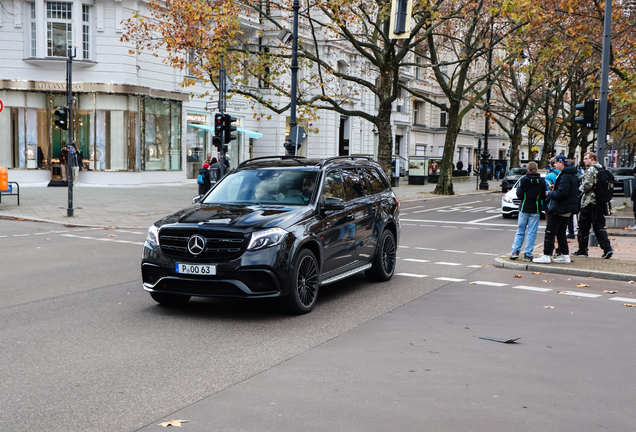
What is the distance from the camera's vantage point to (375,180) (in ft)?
33.7

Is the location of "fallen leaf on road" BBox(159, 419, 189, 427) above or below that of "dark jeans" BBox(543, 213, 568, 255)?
below

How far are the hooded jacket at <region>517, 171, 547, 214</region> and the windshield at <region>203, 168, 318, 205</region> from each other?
4684mm

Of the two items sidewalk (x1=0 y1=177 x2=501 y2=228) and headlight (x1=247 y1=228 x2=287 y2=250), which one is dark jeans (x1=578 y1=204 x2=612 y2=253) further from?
sidewalk (x1=0 y1=177 x2=501 y2=228)

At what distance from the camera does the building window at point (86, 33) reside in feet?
102

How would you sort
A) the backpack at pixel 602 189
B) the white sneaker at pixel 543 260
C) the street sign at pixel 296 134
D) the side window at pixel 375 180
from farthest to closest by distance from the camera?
the street sign at pixel 296 134 < the backpack at pixel 602 189 < the white sneaker at pixel 543 260 < the side window at pixel 375 180

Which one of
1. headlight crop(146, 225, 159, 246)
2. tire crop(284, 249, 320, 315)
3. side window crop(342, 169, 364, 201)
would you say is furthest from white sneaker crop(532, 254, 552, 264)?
headlight crop(146, 225, 159, 246)

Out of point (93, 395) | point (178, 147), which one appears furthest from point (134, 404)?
point (178, 147)

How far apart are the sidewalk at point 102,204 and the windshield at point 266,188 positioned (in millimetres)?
9978

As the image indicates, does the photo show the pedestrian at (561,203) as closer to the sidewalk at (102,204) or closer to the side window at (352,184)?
the side window at (352,184)

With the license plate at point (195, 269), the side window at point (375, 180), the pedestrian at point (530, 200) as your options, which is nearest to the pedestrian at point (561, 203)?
the pedestrian at point (530, 200)

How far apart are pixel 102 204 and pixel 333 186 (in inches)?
648

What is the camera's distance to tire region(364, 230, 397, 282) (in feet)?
32.4

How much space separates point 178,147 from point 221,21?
12410 mm

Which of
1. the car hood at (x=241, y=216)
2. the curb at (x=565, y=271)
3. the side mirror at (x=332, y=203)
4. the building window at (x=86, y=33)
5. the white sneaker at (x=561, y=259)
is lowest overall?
the curb at (x=565, y=271)
